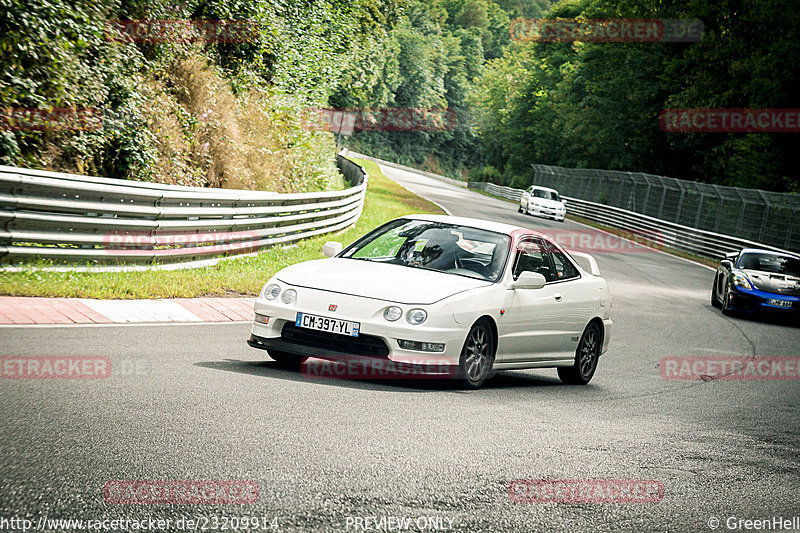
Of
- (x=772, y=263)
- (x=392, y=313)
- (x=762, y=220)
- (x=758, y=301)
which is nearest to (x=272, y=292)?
(x=392, y=313)

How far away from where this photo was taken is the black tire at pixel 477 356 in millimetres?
8180

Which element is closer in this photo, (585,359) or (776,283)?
(585,359)

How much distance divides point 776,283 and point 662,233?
77.3 ft

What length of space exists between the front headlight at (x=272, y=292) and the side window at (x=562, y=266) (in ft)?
10.1

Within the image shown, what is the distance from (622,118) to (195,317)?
2043 inches

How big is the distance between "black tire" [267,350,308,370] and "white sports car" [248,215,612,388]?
1cm

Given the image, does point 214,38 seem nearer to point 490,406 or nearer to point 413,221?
point 413,221

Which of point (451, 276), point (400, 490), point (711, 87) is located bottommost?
point (400, 490)

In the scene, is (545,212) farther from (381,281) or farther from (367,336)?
(367,336)

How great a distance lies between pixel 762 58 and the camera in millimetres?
44875

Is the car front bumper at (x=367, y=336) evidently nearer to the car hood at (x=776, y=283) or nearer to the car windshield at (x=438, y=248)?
the car windshield at (x=438, y=248)

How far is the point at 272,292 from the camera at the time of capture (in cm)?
830

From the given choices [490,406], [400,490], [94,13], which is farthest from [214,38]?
[400,490]

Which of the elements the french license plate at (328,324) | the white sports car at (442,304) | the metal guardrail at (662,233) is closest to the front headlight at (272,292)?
the white sports car at (442,304)
